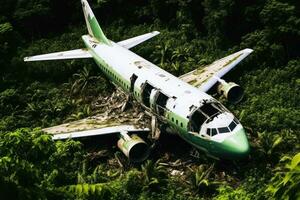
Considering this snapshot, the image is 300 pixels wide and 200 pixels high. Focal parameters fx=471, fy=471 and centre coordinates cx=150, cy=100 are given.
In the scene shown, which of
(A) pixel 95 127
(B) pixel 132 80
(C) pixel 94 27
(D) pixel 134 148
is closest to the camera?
(D) pixel 134 148

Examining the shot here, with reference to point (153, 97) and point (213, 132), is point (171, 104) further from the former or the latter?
point (213, 132)

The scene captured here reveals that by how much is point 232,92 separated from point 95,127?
917 centimetres

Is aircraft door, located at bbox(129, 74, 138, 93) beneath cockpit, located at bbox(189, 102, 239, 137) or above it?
Answer: beneath

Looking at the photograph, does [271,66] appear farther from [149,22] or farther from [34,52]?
[34,52]

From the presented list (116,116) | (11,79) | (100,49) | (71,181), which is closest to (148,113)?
(116,116)

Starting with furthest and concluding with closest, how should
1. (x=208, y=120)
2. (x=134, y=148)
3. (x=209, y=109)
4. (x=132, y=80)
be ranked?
(x=132, y=80)
(x=134, y=148)
(x=209, y=109)
(x=208, y=120)

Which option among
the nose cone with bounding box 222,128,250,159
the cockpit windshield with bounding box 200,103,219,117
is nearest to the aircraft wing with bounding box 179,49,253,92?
the cockpit windshield with bounding box 200,103,219,117

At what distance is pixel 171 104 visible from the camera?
1035 inches

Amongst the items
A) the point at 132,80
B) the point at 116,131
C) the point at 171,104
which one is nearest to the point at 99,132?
the point at 116,131

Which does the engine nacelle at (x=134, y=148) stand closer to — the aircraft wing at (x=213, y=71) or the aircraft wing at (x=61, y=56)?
the aircraft wing at (x=213, y=71)

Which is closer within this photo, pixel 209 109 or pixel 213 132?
pixel 213 132

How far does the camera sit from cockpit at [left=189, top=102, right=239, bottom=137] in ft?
78.4

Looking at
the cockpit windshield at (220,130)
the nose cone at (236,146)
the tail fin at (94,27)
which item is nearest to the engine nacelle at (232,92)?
the cockpit windshield at (220,130)

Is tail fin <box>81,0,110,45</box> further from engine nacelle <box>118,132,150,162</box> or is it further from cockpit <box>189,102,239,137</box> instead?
cockpit <box>189,102,239,137</box>
